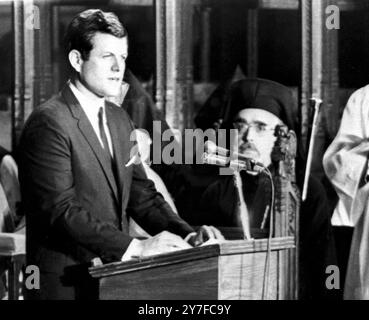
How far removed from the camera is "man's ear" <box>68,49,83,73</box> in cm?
506

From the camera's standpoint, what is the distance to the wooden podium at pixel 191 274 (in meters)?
4.04

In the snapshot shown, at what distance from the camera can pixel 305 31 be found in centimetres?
530

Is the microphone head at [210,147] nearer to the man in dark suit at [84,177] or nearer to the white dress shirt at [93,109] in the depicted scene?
the man in dark suit at [84,177]

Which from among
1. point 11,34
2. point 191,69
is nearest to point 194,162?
point 191,69

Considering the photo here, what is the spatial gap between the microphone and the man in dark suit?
0.38m

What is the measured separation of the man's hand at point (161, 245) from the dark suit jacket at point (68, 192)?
0.33m

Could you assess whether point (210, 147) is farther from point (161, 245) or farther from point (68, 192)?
point (161, 245)

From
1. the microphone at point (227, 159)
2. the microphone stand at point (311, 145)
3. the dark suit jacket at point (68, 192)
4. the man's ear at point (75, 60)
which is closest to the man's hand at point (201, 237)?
the dark suit jacket at point (68, 192)

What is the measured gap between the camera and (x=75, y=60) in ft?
16.7

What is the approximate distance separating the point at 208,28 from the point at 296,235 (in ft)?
3.95

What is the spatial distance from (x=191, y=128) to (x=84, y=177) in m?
0.73

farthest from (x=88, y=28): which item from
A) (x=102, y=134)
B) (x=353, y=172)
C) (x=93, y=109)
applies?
(x=353, y=172)

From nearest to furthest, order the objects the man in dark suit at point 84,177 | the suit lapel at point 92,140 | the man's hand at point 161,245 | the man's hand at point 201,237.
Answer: the man's hand at point 161,245, the man's hand at point 201,237, the man in dark suit at point 84,177, the suit lapel at point 92,140
